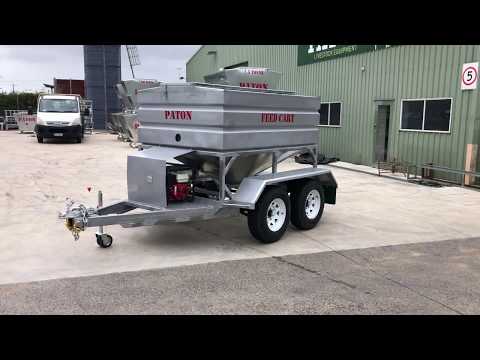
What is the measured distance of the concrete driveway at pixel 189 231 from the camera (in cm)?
554

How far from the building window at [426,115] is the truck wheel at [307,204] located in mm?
5932

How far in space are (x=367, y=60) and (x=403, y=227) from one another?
844 cm

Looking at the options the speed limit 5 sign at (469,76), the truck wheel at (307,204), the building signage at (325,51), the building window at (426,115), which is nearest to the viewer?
the truck wheel at (307,204)

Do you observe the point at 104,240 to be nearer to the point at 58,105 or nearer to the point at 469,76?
the point at 469,76

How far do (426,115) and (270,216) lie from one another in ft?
25.0

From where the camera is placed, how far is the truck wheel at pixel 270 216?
6.16 m

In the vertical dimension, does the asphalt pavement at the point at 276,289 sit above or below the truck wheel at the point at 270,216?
below

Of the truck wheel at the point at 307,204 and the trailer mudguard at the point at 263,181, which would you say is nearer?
the trailer mudguard at the point at 263,181

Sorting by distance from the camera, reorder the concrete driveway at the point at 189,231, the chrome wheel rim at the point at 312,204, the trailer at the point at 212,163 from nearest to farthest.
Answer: the concrete driveway at the point at 189,231 → the trailer at the point at 212,163 → the chrome wheel rim at the point at 312,204

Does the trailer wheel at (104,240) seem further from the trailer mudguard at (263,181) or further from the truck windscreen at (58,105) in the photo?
the truck windscreen at (58,105)

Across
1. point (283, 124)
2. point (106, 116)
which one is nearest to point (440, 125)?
point (283, 124)

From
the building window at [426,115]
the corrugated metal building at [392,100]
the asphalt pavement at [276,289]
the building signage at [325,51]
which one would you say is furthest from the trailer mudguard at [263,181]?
the building signage at [325,51]

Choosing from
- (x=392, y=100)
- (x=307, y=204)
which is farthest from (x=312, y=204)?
(x=392, y=100)

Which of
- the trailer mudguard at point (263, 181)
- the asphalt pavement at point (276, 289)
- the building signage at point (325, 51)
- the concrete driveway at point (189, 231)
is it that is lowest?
the asphalt pavement at point (276, 289)
